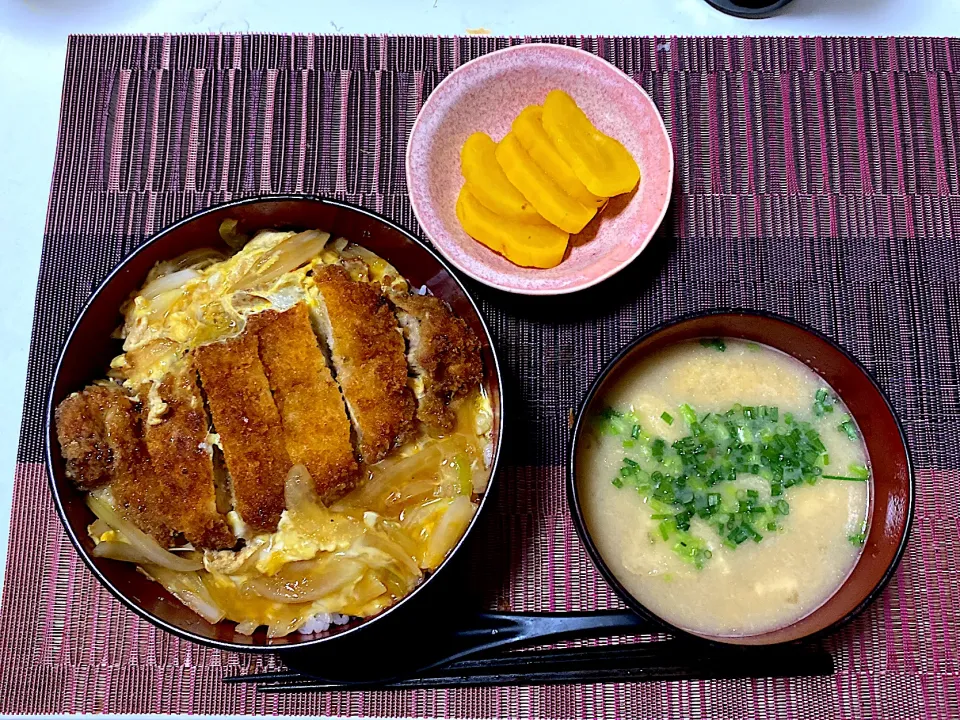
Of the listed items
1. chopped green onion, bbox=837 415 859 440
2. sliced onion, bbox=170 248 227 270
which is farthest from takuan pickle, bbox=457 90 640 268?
chopped green onion, bbox=837 415 859 440

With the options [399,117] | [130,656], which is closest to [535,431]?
[399,117]

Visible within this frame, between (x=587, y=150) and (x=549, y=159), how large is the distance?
10cm

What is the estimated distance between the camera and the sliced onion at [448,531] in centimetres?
182

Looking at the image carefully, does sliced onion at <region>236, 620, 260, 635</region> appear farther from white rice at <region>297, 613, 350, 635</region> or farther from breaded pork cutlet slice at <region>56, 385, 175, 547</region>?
breaded pork cutlet slice at <region>56, 385, 175, 547</region>

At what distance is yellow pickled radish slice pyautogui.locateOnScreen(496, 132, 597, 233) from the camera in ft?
6.68

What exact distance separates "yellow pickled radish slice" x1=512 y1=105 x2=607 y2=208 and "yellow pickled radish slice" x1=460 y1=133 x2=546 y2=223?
93mm

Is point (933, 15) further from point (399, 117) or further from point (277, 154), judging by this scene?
point (277, 154)

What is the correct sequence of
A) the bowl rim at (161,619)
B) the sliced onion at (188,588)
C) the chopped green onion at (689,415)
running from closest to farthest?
the bowl rim at (161,619), the sliced onion at (188,588), the chopped green onion at (689,415)

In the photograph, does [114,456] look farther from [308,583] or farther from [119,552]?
[308,583]

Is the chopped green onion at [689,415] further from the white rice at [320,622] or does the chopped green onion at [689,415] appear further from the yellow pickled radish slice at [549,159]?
the white rice at [320,622]

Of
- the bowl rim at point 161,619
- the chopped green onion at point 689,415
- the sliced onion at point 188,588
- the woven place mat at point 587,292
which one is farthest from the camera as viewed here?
the woven place mat at point 587,292

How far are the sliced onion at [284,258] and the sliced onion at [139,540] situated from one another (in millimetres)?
576

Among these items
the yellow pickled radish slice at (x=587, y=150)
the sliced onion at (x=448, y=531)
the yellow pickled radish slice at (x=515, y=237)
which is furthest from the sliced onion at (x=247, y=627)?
the yellow pickled radish slice at (x=587, y=150)

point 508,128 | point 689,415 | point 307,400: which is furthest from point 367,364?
point 508,128
